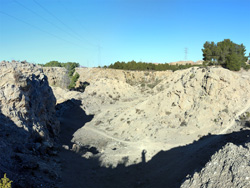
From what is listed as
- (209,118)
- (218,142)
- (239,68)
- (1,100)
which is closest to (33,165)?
(1,100)

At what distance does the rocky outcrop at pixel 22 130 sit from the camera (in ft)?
42.0

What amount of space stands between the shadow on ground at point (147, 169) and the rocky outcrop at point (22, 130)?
246cm

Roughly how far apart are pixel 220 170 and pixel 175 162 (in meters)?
8.76

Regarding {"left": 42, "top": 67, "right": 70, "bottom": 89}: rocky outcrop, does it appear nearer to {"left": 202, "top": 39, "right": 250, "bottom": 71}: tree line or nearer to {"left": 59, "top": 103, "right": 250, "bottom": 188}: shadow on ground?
{"left": 202, "top": 39, "right": 250, "bottom": 71}: tree line

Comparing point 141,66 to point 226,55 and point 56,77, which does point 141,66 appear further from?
point 226,55

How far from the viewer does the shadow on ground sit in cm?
1593

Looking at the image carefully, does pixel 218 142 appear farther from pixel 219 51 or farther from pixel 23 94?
pixel 219 51

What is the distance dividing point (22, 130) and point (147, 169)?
40.7 ft

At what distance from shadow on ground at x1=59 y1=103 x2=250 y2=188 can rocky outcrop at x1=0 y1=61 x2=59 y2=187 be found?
246cm

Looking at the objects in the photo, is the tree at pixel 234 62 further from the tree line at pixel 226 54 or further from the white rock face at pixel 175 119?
the white rock face at pixel 175 119

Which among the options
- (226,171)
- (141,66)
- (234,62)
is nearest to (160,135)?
(226,171)

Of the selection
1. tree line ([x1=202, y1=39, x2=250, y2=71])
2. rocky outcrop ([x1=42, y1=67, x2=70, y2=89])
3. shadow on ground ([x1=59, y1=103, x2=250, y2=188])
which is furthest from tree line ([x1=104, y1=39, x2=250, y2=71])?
rocky outcrop ([x1=42, y1=67, x2=70, y2=89])

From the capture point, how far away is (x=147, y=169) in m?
19.3

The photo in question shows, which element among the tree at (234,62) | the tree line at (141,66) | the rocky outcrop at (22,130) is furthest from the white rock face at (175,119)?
the tree line at (141,66)
